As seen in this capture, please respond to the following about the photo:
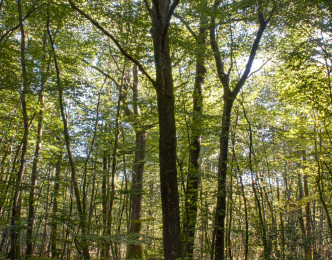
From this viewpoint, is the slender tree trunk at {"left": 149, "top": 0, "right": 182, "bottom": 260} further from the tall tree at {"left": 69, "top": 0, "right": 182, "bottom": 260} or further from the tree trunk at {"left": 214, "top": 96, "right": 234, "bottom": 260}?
the tree trunk at {"left": 214, "top": 96, "right": 234, "bottom": 260}

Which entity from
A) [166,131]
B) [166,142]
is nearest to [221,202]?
[166,142]

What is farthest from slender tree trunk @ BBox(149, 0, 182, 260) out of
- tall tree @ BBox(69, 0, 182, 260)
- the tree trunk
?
the tree trunk

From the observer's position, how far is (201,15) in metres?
6.11

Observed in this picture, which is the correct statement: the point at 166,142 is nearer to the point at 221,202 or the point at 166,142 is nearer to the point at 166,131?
the point at 166,131

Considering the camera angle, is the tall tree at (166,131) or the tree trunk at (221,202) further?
the tree trunk at (221,202)

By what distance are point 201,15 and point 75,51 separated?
5.12 metres

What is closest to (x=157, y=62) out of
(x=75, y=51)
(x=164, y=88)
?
(x=164, y=88)

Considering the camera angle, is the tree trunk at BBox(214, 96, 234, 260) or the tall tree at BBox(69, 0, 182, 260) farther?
the tree trunk at BBox(214, 96, 234, 260)

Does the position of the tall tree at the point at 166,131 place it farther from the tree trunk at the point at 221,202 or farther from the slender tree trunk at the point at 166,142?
the tree trunk at the point at 221,202

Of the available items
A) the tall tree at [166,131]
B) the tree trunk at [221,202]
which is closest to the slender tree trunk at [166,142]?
the tall tree at [166,131]

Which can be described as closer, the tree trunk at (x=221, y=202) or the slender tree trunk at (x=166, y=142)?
the slender tree trunk at (x=166, y=142)

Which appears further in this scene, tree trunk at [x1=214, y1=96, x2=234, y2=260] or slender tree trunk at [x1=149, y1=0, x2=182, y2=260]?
tree trunk at [x1=214, y1=96, x2=234, y2=260]

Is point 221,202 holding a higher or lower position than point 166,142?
lower

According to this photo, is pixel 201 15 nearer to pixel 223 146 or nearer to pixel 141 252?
pixel 223 146
